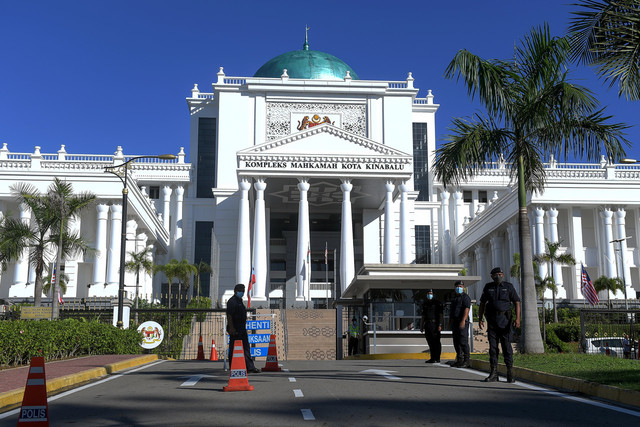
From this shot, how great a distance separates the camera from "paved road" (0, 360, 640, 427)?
8.12 metres

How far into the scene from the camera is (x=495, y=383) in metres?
12.6

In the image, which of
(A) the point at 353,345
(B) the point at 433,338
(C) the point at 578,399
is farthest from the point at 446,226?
(C) the point at 578,399

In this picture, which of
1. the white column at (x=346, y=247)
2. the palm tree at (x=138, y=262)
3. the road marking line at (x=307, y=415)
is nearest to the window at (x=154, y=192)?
the palm tree at (x=138, y=262)

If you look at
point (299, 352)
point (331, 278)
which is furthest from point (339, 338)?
point (331, 278)

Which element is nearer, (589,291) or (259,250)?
(589,291)

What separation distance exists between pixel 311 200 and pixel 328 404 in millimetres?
48735

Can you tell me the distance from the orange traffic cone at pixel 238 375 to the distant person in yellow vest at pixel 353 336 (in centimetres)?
1875

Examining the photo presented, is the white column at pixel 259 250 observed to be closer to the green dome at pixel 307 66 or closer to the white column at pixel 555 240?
the white column at pixel 555 240

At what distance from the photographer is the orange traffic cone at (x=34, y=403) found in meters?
7.07

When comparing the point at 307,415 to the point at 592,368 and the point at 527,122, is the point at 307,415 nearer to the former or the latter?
the point at 592,368

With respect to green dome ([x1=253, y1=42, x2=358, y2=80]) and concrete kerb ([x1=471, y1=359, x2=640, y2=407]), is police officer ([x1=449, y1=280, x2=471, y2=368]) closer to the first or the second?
concrete kerb ([x1=471, y1=359, x2=640, y2=407])

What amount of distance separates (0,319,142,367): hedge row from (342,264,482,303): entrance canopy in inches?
355

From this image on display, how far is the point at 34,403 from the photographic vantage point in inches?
281

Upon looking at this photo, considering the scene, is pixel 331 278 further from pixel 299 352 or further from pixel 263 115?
pixel 299 352
